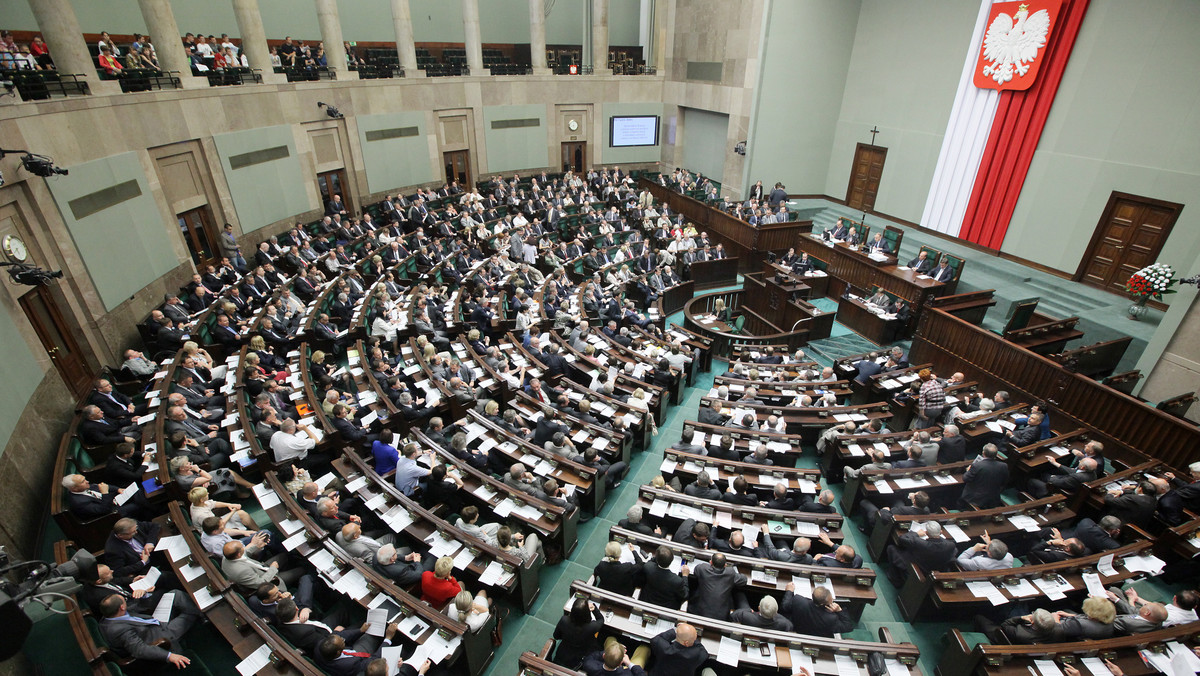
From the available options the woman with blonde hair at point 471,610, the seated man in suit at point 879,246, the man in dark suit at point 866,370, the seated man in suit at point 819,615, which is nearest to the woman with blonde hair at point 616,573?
the woman with blonde hair at point 471,610

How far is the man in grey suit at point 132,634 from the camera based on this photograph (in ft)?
14.6

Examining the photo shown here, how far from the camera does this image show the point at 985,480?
688cm

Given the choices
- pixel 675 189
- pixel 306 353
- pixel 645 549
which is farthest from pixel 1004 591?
pixel 675 189

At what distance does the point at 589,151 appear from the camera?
82.9 feet

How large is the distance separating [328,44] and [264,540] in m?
16.9

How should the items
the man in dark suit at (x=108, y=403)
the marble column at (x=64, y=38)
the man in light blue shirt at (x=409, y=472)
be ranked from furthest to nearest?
the marble column at (x=64, y=38) → the man in dark suit at (x=108, y=403) → the man in light blue shirt at (x=409, y=472)

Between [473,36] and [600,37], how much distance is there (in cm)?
564

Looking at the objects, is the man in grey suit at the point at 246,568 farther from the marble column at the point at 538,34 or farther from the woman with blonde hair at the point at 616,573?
the marble column at the point at 538,34

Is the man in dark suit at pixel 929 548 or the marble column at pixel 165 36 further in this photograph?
the marble column at pixel 165 36

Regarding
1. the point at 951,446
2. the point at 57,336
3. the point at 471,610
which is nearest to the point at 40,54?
the point at 57,336

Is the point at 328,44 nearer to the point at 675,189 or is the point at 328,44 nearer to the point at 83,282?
the point at 83,282

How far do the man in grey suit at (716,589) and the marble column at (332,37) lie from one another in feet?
61.1

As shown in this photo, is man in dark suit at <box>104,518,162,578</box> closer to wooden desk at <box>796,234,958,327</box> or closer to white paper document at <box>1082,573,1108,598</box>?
white paper document at <box>1082,573,1108,598</box>

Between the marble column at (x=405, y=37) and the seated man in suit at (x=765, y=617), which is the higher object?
the marble column at (x=405, y=37)
